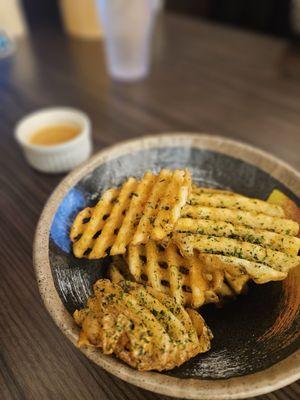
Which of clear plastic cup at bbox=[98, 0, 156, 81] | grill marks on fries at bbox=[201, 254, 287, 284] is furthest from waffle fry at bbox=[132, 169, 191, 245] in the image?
clear plastic cup at bbox=[98, 0, 156, 81]

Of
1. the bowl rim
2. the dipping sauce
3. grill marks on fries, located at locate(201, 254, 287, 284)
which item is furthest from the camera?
the dipping sauce

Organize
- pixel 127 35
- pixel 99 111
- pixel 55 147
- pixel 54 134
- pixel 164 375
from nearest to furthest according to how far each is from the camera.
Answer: pixel 164 375, pixel 55 147, pixel 54 134, pixel 99 111, pixel 127 35

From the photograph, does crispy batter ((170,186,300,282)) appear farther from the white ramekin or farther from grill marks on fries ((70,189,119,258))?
the white ramekin

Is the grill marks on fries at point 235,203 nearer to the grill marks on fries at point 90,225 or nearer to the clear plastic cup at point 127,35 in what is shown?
the grill marks on fries at point 90,225

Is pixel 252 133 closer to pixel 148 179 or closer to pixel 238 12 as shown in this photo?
pixel 148 179

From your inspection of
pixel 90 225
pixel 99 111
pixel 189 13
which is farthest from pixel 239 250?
pixel 189 13

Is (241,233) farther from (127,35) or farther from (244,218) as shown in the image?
(127,35)
